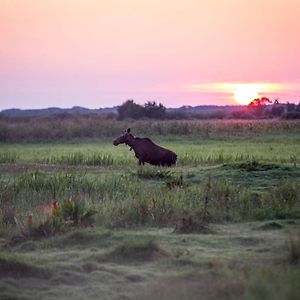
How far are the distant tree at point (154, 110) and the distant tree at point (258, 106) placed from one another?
2444 centimetres

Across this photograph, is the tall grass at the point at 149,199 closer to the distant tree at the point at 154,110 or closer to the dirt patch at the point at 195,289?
the dirt patch at the point at 195,289

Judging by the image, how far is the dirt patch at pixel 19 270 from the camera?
759 centimetres

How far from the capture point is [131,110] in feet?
262

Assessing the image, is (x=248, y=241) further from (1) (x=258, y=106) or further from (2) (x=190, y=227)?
(1) (x=258, y=106)

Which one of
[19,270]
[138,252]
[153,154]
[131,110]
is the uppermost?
[131,110]

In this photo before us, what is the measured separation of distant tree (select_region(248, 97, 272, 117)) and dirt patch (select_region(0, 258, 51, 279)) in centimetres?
9180

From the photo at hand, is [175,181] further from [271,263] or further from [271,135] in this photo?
[271,135]

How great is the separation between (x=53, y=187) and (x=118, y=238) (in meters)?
5.67

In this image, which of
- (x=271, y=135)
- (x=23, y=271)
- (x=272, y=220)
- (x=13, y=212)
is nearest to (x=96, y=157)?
(x=13, y=212)

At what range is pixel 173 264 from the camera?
7719mm

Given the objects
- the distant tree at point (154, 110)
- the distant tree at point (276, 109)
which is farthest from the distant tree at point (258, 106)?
the distant tree at point (154, 110)

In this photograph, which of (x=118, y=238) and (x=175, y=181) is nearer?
(x=118, y=238)

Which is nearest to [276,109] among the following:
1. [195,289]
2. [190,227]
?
[190,227]

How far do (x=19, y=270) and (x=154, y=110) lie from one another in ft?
234
